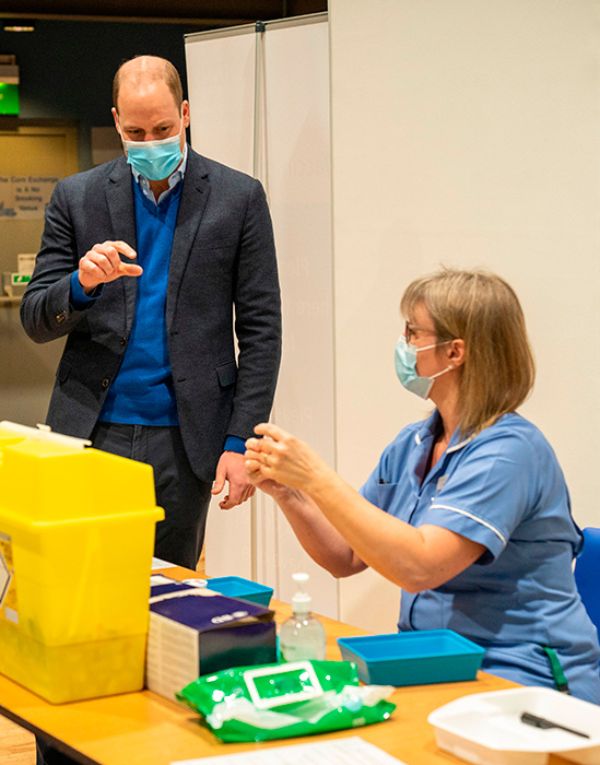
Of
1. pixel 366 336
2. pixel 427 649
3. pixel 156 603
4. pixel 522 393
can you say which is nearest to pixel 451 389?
pixel 522 393

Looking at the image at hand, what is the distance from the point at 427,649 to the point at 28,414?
23.7 ft

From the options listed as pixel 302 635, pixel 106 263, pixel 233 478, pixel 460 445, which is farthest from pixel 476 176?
pixel 302 635

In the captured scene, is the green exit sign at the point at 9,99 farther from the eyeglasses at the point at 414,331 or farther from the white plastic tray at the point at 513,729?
the white plastic tray at the point at 513,729

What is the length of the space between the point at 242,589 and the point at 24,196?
283 inches

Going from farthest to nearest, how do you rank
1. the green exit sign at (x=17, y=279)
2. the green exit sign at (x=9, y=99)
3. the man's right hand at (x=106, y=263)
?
the green exit sign at (x=17, y=279), the green exit sign at (x=9, y=99), the man's right hand at (x=106, y=263)

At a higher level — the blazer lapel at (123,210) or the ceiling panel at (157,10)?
the ceiling panel at (157,10)

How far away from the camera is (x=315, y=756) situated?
4.66 ft

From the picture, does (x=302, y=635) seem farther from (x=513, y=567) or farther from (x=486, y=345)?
(x=486, y=345)

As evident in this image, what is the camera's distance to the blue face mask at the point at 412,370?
215cm

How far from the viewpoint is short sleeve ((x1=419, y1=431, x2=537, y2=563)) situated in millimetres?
1923

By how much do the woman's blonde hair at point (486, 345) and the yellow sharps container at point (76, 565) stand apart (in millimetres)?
682

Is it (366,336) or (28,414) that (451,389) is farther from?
(28,414)

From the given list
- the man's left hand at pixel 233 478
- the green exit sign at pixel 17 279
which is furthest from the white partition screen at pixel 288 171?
the green exit sign at pixel 17 279

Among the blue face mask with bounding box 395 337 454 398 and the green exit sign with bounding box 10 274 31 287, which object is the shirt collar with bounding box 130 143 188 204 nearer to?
the blue face mask with bounding box 395 337 454 398
